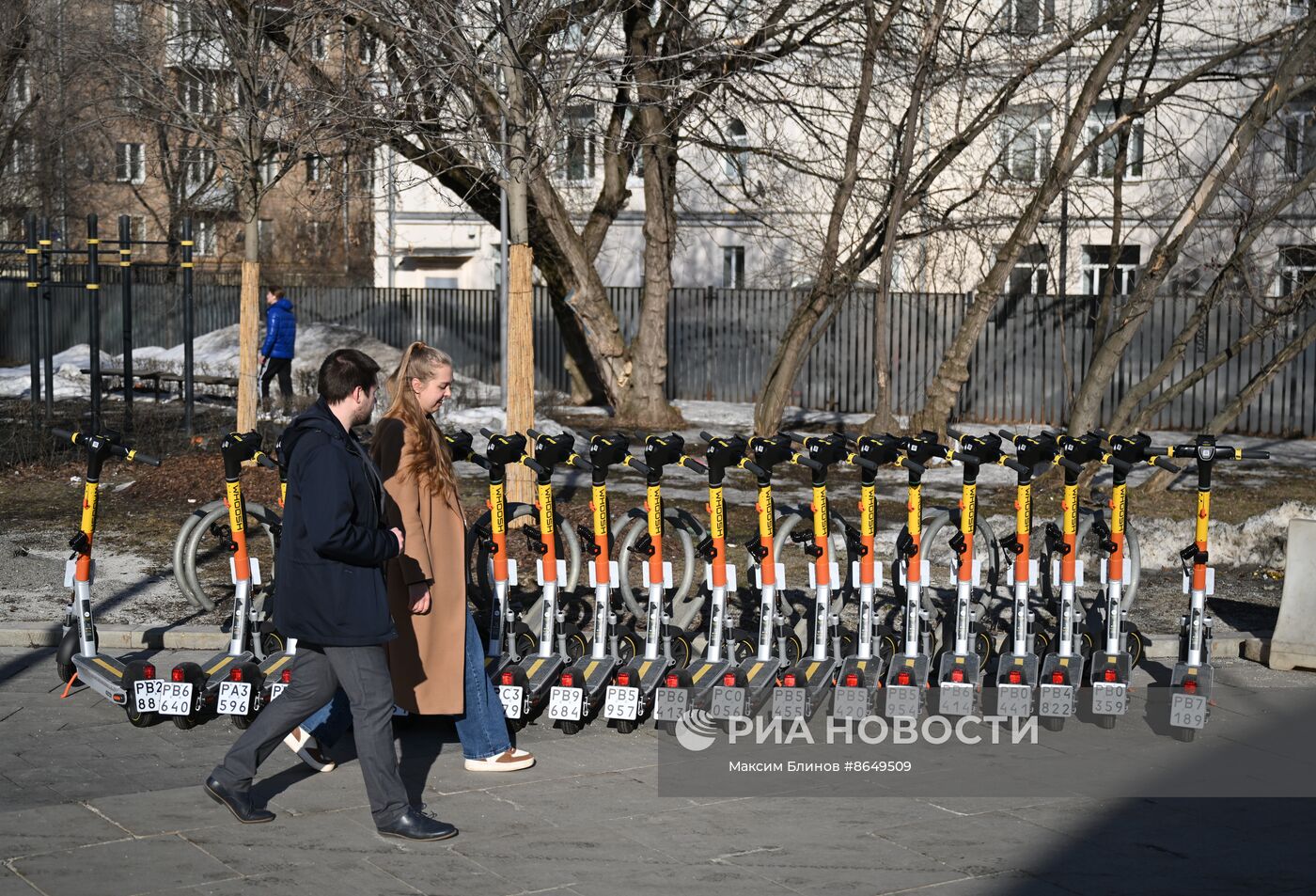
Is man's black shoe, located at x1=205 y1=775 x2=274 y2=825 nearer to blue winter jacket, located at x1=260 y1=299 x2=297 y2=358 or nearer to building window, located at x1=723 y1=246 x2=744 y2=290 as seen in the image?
blue winter jacket, located at x1=260 y1=299 x2=297 y2=358

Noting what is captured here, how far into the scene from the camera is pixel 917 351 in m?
24.9

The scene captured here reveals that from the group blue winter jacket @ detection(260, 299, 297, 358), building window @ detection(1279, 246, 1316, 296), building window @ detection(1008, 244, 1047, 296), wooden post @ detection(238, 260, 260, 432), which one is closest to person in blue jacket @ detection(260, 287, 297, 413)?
blue winter jacket @ detection(260, 299, 297, 358)

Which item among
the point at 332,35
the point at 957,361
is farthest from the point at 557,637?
the point at 957,361

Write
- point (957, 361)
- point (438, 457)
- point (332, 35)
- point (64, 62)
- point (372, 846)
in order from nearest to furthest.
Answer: point (372, 846), point (438, 457), point (332, 35), point (957, 361), point (64, 62)

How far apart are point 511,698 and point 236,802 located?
168 cm

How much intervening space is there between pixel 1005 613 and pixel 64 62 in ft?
47.8

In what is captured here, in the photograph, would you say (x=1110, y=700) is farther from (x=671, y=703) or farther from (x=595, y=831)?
(x=595, y=831)

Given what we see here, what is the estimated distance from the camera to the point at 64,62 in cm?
1892

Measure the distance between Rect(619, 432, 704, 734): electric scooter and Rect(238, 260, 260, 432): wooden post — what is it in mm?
6801

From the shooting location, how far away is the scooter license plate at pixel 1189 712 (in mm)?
6934

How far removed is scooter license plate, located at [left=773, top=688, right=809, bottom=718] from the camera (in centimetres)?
696

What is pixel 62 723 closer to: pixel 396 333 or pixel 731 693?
pixel 731 693

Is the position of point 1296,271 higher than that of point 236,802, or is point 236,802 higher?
point 1296,271

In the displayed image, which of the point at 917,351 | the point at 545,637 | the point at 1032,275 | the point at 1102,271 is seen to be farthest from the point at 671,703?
the point at 1102,271
